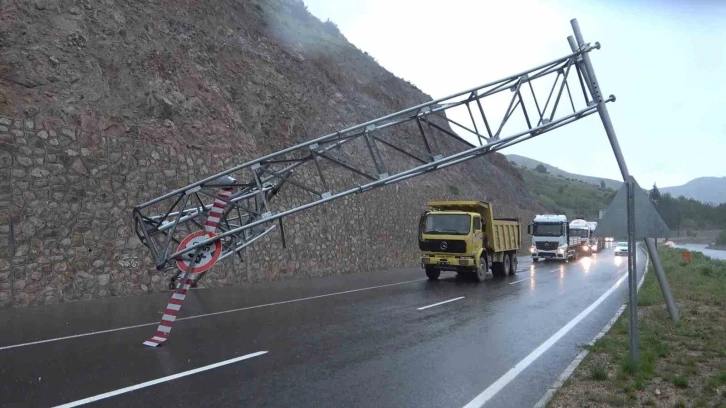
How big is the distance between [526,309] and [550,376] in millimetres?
6262

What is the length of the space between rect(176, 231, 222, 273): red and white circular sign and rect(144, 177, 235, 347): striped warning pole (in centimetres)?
7

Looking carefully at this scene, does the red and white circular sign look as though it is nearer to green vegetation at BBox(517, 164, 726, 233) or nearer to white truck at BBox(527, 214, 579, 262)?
white truck at BBox(527, 214, 579, 262)

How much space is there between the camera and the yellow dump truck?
19953 millimetres

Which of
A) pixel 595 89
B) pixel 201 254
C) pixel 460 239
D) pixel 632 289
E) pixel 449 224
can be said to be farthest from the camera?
pixel 449 224

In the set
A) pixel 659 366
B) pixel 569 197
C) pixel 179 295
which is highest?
pixel 569 197

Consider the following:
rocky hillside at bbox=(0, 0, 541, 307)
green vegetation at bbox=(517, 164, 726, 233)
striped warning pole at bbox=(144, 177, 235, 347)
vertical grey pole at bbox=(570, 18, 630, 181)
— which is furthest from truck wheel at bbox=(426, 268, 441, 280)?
green vegetation at bbox=(517, 164, 726, 233)

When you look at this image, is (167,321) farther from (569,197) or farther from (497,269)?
(569,197)

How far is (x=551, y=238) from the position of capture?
3541 centimetres

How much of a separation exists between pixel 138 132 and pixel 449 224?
34.3 feet

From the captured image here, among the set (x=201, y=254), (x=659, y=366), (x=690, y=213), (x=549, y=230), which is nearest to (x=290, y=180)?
(x=201, y=254)

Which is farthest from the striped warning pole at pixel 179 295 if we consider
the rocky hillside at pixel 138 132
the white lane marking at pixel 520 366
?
the rocky hillside at pixel 138 132

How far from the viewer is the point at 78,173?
14555 millimetres

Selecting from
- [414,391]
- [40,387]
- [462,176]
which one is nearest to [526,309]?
[414,391]

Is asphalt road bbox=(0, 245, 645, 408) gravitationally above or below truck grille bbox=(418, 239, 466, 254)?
below
